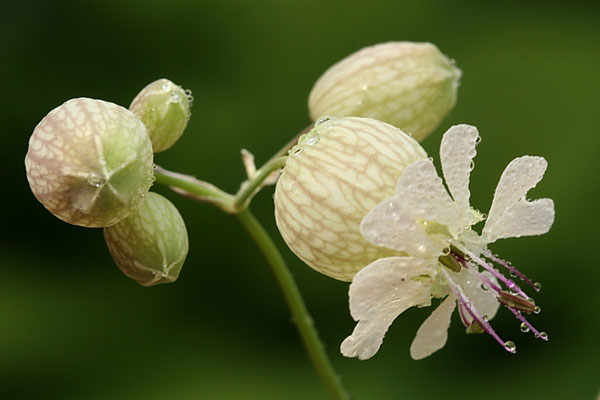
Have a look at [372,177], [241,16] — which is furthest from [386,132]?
[241,16]

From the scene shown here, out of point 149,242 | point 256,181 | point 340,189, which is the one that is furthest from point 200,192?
point 340,189

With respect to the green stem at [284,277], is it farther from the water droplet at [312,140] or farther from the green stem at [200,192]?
the water droplet at [312,140]

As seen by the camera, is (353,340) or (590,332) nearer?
(353,340)

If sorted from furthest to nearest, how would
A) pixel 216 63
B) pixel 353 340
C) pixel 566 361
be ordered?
pixel 216 63 → pixel 566 361 → pixel 353 340

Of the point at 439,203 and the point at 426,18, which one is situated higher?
the point at 426,18

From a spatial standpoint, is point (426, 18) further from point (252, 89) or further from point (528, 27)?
point (252, 89)

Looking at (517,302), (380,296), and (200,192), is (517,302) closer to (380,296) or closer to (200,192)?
(380,296)
